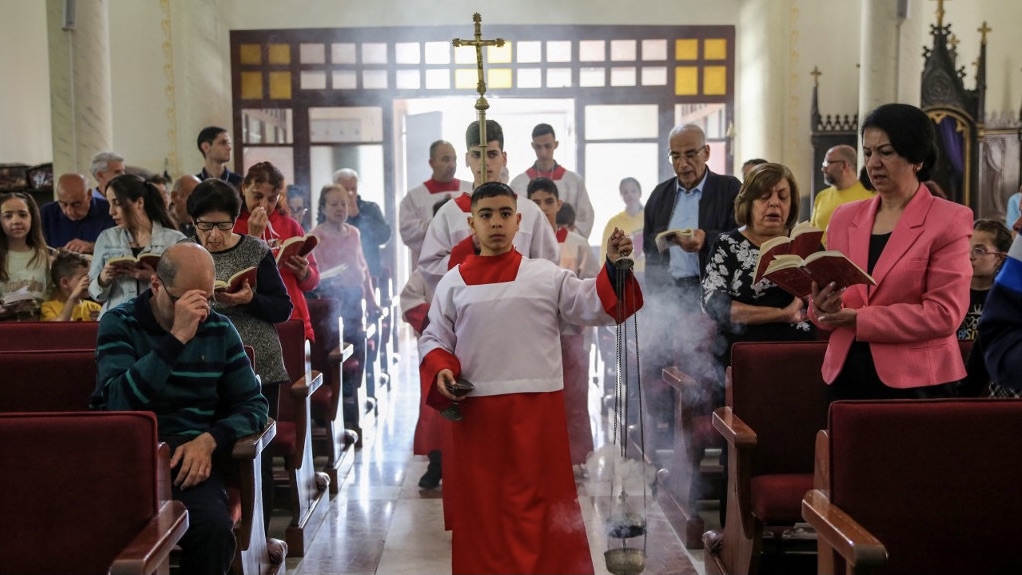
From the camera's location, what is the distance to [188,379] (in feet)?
10.6

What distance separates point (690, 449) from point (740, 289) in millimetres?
830

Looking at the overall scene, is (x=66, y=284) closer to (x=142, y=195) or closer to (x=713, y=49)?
(x=142, y=195)

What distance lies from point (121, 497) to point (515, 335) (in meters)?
1.27

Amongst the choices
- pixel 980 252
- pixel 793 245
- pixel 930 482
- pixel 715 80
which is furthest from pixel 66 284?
pixel 715 80

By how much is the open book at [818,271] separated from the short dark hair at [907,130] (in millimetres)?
381

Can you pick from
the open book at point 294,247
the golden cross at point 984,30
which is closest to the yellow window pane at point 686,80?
the golden cross at point 984,30

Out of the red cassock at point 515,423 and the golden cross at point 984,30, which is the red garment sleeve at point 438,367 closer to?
the red cassock at point 515,423

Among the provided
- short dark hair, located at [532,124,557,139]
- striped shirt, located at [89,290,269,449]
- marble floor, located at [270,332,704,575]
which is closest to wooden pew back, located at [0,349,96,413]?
striped shirt, located at [89,290,269,449]

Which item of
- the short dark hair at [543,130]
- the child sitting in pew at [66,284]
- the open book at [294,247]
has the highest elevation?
the short dark hair at [543,130]

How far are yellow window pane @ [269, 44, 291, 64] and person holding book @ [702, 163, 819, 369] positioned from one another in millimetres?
8394

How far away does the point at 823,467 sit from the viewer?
269 cm

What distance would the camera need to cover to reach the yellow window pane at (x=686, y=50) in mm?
11406

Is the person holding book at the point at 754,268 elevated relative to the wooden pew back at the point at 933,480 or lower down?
elevated

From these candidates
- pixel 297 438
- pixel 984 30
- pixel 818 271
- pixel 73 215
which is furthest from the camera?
pixel 984 30
